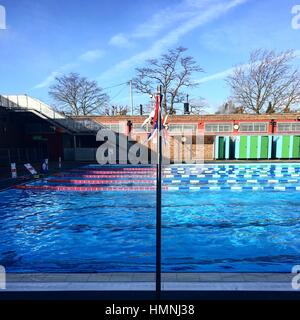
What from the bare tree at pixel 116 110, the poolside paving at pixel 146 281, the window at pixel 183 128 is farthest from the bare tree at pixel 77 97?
the poolside paving at pixel 146 281

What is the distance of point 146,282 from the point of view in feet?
10.6

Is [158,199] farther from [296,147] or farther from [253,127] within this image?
[296,147]

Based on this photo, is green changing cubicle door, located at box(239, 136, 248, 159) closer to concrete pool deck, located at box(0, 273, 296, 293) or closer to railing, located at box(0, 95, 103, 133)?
railing, located at box(0, 95, 103, 133)

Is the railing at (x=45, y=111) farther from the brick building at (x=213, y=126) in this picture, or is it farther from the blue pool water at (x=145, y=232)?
the blue pool water at (x=145, y=232)

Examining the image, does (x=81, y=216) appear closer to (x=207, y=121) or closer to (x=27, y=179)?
(x=27, y=179)

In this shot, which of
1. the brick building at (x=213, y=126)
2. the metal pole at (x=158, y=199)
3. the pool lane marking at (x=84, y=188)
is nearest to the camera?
the metal pole at (x=158, y=199)

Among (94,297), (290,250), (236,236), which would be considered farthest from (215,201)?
(94,297)

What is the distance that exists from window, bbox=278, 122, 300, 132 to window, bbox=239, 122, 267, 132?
150 cm

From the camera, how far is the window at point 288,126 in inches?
901

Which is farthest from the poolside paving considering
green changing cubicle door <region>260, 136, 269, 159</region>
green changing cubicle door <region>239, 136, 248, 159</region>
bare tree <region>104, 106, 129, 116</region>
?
bare tree <region>104, 106, 129, 116</region>

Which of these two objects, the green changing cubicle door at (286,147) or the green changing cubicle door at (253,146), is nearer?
the green changing cubicle door at (286,147)

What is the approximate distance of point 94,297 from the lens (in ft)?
9.37

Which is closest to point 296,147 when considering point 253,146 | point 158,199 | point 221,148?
point 253,146

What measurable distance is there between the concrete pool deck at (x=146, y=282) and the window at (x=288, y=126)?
75.2 ft
